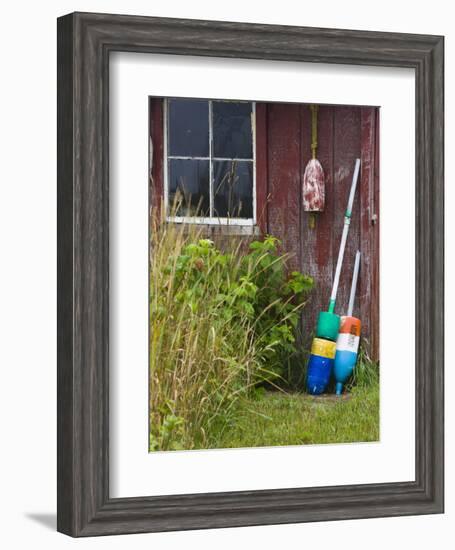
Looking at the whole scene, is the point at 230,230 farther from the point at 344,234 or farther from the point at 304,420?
the point at 304,420

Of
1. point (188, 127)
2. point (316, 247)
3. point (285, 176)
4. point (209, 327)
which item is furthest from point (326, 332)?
point (188, 127)

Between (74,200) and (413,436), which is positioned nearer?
(74,200)

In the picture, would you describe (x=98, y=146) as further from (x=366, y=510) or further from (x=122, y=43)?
(x=366, y=510)

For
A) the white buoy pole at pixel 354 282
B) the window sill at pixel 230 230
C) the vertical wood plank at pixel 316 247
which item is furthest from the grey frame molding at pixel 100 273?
the white buoy pole at pixel 354 282

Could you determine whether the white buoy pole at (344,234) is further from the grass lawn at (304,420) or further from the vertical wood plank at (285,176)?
the grass lawn at (304,420)

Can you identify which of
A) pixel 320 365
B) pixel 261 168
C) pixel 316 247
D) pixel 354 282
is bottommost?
pixel 320 365

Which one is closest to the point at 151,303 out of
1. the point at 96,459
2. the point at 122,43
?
the point at 96,459

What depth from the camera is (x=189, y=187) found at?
4.21 meters

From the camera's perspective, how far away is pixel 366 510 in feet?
14.1

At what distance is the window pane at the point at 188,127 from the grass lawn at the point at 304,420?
2.61ft

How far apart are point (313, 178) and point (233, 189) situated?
259 mm

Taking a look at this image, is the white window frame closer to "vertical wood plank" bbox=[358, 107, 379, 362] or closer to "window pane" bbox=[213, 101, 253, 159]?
"window pane" bbox=[213, 101, 253, 159]

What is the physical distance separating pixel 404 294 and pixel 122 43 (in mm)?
1214

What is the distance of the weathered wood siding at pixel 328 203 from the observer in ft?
14.2
